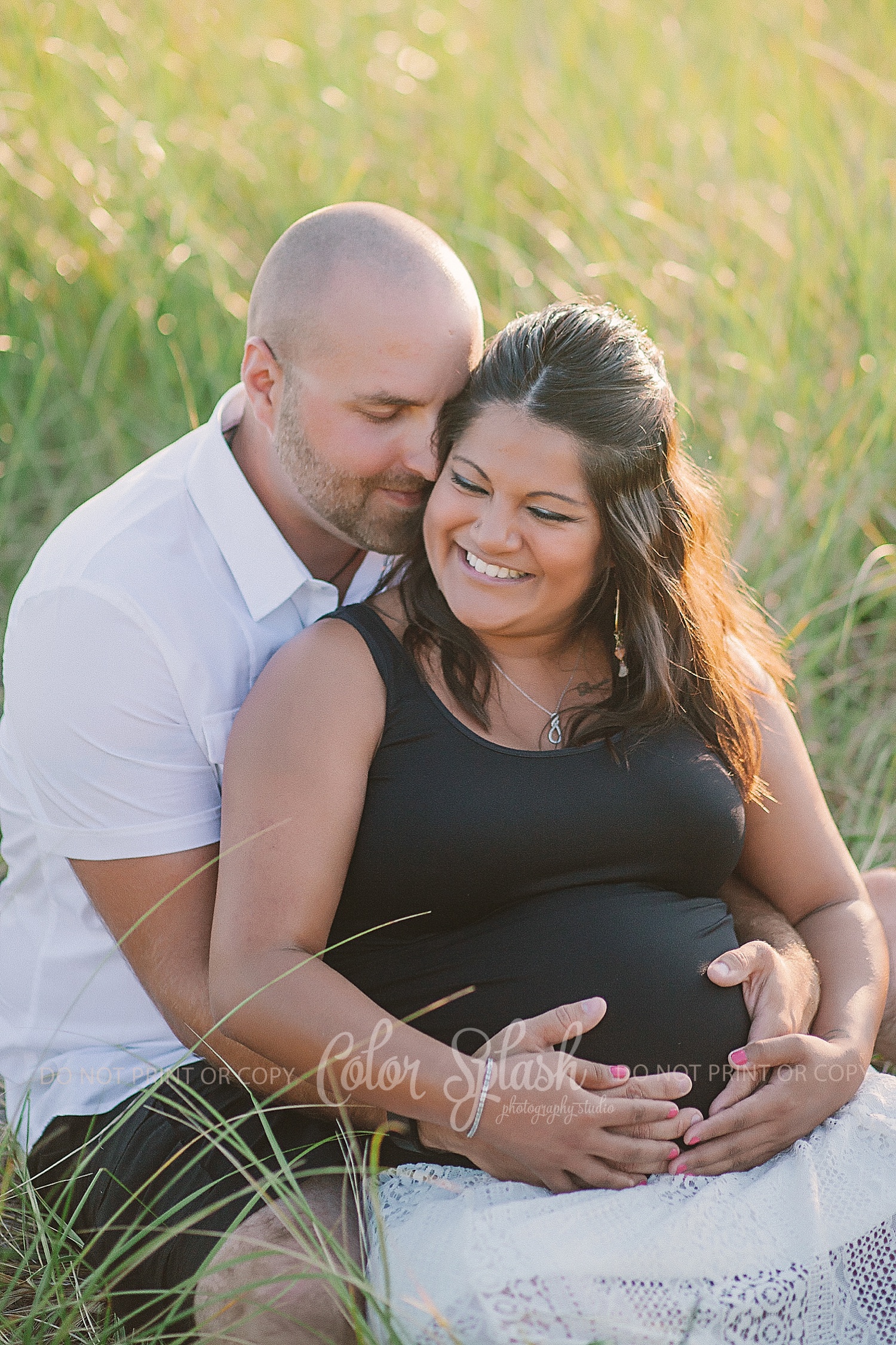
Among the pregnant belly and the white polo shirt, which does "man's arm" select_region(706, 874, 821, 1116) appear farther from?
the white polo shirt

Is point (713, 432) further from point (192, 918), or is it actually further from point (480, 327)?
point (192, 918)

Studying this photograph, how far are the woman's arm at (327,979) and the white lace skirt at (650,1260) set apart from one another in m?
0.08

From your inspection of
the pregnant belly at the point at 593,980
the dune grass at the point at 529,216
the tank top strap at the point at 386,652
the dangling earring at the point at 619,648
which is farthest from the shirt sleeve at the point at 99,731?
the dune grass at the point at 529,216

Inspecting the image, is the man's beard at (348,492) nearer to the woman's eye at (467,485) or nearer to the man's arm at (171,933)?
the woman's eye at (467,485)

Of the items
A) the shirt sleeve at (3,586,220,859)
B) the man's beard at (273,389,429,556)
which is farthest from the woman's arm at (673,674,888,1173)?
the shirt sleeve at (3,586,220,859)

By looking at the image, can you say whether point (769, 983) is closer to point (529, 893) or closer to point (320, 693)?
point (529, 893)

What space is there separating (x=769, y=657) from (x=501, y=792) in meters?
0.77

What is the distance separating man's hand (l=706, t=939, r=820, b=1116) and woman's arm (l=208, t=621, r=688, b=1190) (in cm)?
14

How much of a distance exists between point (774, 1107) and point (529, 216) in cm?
318

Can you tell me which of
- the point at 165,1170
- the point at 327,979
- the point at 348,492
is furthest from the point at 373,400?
the point at 165,1170

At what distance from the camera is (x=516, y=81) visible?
4.61 m

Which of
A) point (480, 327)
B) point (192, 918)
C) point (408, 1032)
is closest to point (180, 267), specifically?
point (480, 327)

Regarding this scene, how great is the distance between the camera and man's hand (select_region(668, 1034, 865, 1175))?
1.90 metres

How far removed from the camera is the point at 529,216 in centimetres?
423
